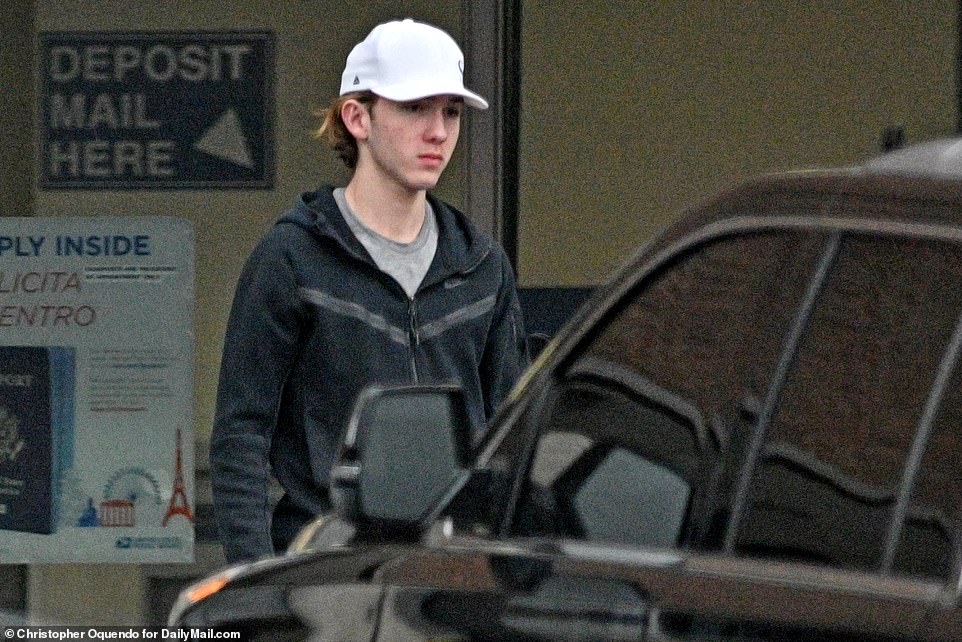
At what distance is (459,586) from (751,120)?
16.1ft

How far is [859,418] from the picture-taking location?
244 centimetres

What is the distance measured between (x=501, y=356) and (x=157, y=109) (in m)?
3.22

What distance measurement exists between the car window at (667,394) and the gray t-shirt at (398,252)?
1.62m

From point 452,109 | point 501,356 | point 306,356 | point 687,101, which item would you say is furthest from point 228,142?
point 306,356

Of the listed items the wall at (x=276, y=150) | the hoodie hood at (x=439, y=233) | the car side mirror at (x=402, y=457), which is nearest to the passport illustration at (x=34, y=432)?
the wall at (x=276, y=150)

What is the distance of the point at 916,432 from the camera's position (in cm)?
236

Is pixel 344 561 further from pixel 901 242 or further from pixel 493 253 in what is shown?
pixel 493 253

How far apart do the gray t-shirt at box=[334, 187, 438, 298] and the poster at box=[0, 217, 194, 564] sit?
2936 mm

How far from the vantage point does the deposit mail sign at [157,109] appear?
7.63m

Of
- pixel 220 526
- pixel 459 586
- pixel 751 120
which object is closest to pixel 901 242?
pixel 459 586

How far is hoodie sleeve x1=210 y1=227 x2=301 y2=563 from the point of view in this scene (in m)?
4.45

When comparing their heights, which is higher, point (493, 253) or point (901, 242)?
point (901, 242)

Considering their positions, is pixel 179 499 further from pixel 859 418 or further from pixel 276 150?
pixel 859 418

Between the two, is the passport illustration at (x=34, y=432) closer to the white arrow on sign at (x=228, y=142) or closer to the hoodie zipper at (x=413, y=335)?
the white arrow on sign at (x=228, y=142)
